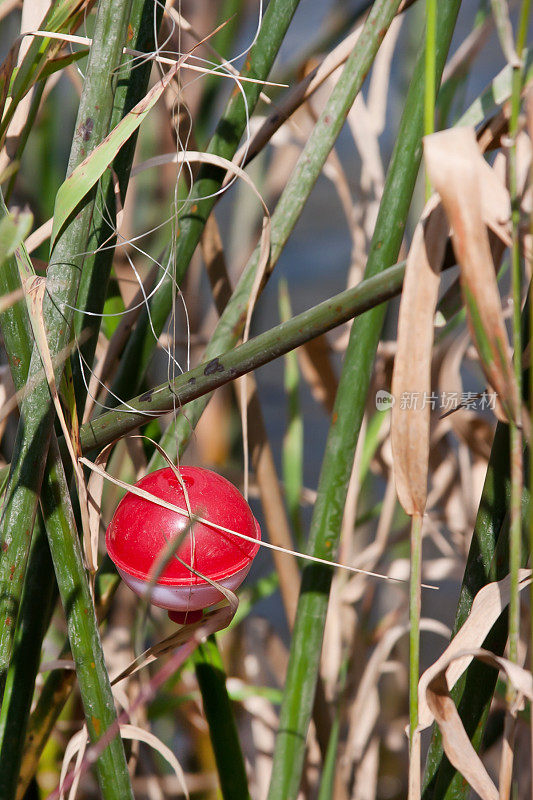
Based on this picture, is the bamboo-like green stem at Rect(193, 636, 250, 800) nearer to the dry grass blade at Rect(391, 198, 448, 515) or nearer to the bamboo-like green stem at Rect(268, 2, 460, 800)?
the bamboo-like green stem at Rect(268, 2, 460, 800)

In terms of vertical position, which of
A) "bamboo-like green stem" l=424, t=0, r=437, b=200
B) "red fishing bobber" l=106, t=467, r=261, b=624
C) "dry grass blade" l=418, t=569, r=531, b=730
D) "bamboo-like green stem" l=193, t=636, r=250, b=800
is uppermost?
"bamboo-like green stem" l=424, t=0, r=437, b=200

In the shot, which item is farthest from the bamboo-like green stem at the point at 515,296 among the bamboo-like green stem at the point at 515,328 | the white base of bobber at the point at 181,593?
the white base of bobber at the point at 181,593

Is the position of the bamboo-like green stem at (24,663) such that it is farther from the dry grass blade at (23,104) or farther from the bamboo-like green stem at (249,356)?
the dry grass blade at (23,104)

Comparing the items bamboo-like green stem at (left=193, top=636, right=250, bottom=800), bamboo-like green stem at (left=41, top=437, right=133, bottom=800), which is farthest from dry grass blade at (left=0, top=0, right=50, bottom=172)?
bamboo-like green stem at (left=193, top=636, right=250, bottom=800)

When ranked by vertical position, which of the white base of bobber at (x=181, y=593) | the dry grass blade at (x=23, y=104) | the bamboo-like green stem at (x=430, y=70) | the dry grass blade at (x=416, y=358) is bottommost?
the white base of bobber at (x=181, y=593)

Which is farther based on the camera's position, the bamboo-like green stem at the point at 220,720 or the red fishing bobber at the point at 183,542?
the bamboo-like green stem at the point at 220,720
